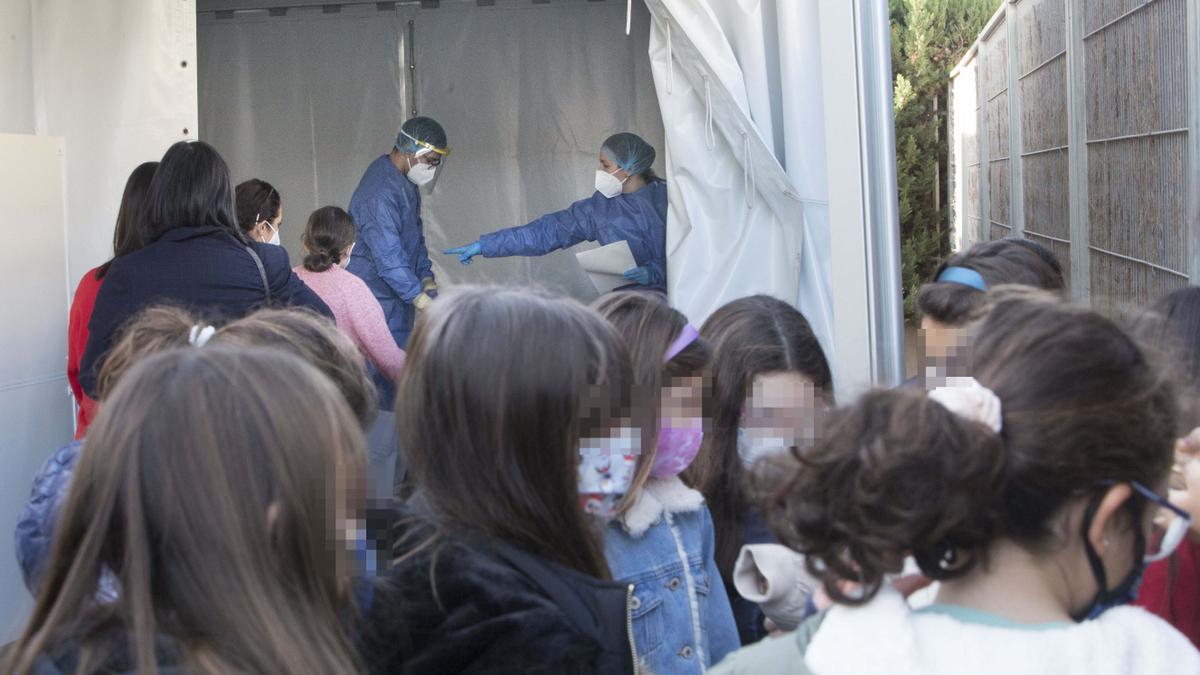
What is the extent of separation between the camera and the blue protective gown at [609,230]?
14.9 ft

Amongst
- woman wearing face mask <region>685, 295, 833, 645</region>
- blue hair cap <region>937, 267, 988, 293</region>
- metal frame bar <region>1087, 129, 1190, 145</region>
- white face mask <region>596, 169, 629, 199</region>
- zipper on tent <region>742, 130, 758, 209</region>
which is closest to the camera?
woman wearing face mask <region>685, 295, 833, 645</region>

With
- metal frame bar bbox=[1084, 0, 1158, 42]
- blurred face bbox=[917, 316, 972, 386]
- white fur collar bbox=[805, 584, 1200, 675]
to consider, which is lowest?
white fur collar bbox=[805, 584, 1200, 675]

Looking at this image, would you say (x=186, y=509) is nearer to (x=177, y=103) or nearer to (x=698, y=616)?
(x=698, y=616)

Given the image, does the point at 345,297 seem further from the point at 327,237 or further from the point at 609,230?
the point at 609,230

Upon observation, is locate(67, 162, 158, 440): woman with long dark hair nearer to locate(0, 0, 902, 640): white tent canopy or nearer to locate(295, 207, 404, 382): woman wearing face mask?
locate(0, 0, 902, 640): white tent canopy

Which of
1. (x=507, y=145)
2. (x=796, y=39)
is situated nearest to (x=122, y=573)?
(x=796, y=39)

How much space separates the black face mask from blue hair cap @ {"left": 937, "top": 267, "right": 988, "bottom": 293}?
1.28 metres

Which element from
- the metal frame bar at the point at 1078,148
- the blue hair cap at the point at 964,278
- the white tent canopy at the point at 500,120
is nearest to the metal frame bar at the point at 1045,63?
the metal frame bar at the point at 1078,148

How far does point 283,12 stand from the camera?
19.5ft

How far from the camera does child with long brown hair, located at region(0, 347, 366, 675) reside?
0.99 meters

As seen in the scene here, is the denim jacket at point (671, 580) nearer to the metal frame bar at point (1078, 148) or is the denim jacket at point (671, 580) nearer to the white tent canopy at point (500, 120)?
the white tent canopy at point (500, 120)

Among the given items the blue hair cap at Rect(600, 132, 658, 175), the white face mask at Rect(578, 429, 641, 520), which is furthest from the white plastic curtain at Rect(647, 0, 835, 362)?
the white face mask at Rect(578, 429, 641, 520)

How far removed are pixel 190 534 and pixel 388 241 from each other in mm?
3899

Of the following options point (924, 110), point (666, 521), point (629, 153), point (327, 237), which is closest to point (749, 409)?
point (666, 521)
